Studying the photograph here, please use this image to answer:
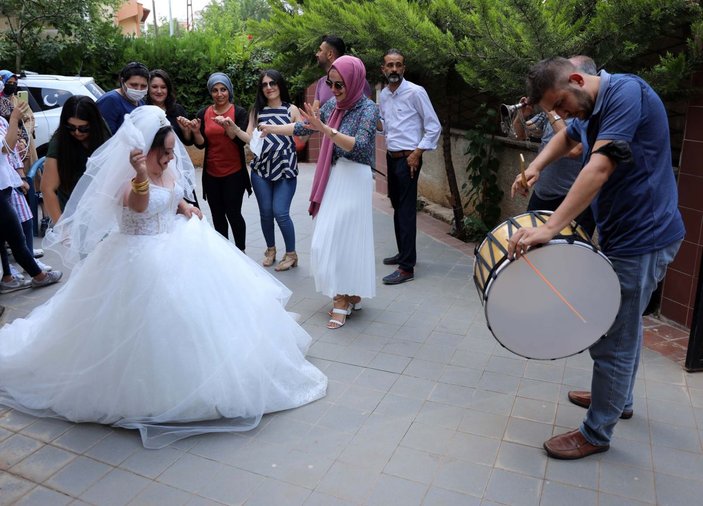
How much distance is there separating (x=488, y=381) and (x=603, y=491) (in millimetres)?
1127

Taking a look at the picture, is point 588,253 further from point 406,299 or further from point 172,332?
point 406,299

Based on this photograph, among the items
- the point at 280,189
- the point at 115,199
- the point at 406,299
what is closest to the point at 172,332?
the point at 115,199

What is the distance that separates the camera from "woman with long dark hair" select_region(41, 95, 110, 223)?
13.5ft

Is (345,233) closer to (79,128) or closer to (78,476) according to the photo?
(79,128)

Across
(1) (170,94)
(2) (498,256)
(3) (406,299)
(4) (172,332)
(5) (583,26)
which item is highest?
(5) (583,26)

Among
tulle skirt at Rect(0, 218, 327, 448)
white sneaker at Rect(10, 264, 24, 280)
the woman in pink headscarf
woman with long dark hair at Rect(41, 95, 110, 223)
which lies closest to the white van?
white sneaker at Rect(10, 264, 24, 280)

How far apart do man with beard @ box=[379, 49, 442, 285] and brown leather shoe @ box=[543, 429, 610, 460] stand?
107 inches

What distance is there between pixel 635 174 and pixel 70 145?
11.6 ft

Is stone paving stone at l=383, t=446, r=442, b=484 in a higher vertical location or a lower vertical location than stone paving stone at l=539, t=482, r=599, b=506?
lower

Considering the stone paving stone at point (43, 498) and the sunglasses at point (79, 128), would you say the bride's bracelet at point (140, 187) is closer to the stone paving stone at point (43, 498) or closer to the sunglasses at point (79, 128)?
the sunglasses at point (79, 128)

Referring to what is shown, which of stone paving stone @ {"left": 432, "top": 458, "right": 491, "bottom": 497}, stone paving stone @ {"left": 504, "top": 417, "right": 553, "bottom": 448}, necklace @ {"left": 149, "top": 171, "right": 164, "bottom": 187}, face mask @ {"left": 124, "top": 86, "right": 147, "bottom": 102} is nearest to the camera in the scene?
stone paving stone @ {"left": 432, "top": 458, "right": 491, "bottom": 497}

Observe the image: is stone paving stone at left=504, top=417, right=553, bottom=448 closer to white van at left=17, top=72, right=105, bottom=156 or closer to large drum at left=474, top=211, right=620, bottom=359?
large drum at left=474, top=211, right=620, bottom=359

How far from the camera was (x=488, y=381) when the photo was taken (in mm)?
3914

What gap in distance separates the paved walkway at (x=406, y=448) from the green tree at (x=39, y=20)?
9989 mm
